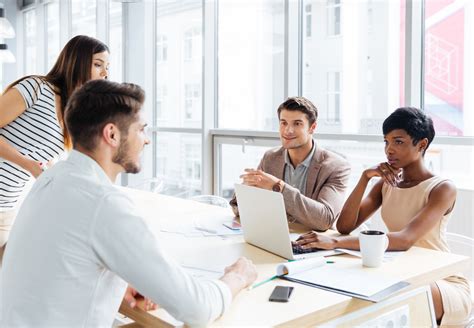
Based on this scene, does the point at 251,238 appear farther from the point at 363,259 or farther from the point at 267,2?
the point at 267,2

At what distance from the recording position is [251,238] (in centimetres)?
202

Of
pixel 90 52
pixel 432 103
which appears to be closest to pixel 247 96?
pixel 432 103

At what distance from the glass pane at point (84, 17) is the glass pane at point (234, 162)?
2.76 meters

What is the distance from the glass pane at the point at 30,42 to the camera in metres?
7.81

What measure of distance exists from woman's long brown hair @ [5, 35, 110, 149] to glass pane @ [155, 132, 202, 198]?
8.49ft

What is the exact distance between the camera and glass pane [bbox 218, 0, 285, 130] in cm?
424

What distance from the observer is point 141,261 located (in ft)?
3.83

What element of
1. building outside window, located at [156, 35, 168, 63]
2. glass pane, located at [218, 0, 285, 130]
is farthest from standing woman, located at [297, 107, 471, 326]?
building outside window, located at [156, 35, 168, 63]

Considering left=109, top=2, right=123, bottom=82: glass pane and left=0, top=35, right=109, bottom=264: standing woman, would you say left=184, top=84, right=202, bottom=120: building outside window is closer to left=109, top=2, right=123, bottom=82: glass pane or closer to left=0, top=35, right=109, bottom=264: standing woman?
left=109, top=2, right=123, bottom=82: glass pane

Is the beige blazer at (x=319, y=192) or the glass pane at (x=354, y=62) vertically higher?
the glass pane at (x=354, y=62)

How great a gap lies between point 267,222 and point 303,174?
29.8 inches

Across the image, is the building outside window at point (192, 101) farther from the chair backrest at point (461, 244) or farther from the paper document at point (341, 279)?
the paper document at point (341, 279)

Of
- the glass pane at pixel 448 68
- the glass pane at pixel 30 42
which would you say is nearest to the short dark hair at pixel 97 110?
the glass pane at pixel 448 68

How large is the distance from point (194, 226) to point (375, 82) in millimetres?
1785
